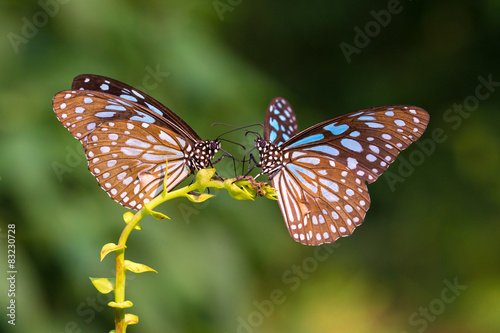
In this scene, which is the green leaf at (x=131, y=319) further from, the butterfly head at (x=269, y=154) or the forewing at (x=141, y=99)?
the butterfly head at (x=269, y=154)

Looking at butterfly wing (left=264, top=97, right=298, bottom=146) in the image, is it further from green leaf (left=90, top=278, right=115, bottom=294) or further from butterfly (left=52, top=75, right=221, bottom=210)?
green leaf (left=90, top=278, right=115, bottom=294)

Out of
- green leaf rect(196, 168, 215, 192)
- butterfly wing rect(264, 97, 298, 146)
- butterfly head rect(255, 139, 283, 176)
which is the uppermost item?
butterfly wing rect(264, 97, 298, 146)

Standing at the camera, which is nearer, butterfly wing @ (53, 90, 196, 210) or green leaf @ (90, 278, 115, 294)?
green leaf @ (90, 278, 115, 294)

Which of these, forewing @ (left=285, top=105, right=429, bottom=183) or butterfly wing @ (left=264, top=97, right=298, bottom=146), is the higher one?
butterfly wing @ (left=264, top=97, right=298, bottom=146)

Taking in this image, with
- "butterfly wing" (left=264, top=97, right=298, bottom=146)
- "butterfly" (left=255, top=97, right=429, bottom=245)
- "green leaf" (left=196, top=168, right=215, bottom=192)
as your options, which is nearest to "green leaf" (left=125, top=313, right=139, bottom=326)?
"green leaf" (left=196, top=168, right=215, bottom=192)

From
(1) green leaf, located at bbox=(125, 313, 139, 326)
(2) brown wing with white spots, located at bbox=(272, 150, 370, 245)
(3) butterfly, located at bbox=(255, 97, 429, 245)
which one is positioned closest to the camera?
(1) green leaf, located at bbox=(125, 313, 139, 326)

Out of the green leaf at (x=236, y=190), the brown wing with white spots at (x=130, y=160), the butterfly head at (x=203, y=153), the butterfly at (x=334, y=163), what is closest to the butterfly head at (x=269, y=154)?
the butterfly at (x=334, y=163)

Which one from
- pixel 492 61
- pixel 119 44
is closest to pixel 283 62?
pixel 492 61
